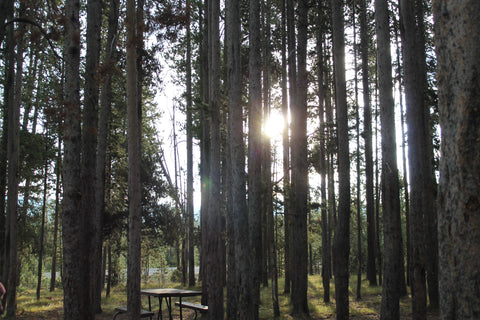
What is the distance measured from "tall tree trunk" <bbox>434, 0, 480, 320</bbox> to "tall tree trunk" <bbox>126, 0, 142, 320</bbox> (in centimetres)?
724

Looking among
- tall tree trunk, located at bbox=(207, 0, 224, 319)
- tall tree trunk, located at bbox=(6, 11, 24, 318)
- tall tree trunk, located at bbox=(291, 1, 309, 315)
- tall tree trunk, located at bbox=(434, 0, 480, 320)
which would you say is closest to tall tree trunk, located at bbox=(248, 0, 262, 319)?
tall tree trunk, located at bbox=(207, 0, 224, 319)

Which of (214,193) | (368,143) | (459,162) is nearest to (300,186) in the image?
(214,193)

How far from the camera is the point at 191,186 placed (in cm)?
2386

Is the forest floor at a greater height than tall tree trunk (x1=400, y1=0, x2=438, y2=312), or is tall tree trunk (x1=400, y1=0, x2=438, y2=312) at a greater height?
tall tree trunk (x1=400, y1=0, x2=438, y2=312)

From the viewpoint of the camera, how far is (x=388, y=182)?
331 inches

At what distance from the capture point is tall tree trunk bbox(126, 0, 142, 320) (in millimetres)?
8883

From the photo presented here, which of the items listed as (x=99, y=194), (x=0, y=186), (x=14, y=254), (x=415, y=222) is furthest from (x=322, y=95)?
(x=0, y=186)

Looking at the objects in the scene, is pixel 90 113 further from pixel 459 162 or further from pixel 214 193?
pixel 459 162

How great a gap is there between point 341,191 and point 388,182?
5.89ft

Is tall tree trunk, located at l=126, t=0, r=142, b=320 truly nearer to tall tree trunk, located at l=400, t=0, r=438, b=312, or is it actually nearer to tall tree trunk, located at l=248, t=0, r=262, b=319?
tall tree trunk, located at l=248, t=0, r=262, b=319

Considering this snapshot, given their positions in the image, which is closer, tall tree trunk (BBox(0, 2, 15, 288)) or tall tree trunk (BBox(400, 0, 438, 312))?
tall tree trunk (BBox(400, 0, 438, 312))

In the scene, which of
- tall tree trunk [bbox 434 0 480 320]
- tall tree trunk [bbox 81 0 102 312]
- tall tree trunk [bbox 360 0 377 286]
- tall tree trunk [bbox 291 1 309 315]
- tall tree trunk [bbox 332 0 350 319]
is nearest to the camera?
tall tree trunk [bbox 434 0 480 320]

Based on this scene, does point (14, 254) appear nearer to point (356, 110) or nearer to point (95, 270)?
point (95, 270)

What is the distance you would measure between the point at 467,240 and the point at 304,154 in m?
9.50
